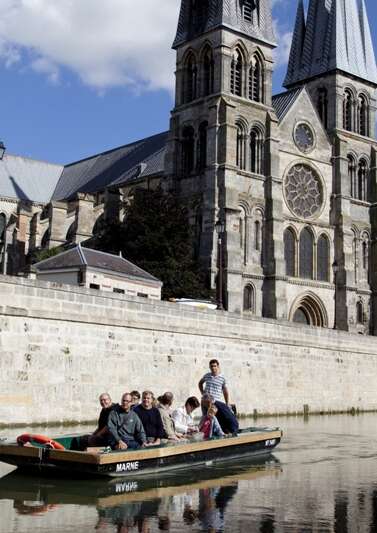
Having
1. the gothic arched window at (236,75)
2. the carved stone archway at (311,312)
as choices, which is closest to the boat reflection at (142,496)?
the carved stone archway at (311,312)

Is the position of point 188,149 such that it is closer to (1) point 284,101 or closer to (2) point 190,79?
(2) point 190,79

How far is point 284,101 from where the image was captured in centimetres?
5944

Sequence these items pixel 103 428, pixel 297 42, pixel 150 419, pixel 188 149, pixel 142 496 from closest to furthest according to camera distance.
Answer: pixel 142 496 → pixel 103 428 → pixel 150 419 → pixel 188 149 → pixel 297 42

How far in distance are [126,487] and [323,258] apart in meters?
45.1

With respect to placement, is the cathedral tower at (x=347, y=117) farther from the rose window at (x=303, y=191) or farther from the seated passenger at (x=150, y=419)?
the seated passenger at (x=150, y=419)

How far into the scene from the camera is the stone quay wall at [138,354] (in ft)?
72.0

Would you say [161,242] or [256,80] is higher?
[256,80]

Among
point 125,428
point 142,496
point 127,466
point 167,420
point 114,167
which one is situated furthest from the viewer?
point 114,167

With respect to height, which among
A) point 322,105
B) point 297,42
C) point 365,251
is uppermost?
point 297,42

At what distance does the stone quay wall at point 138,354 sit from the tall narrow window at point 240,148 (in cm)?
1979

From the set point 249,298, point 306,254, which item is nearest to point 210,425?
point 249,298

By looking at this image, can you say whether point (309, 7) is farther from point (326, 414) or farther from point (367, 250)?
point (326, 414)

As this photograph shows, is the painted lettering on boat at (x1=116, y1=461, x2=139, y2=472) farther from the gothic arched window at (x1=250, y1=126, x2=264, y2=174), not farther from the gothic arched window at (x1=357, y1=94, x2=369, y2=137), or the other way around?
the gothic arched window at (x1=357, y1=94, x2=369, y2=137)

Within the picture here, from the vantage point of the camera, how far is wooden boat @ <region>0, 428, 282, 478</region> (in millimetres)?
13219
